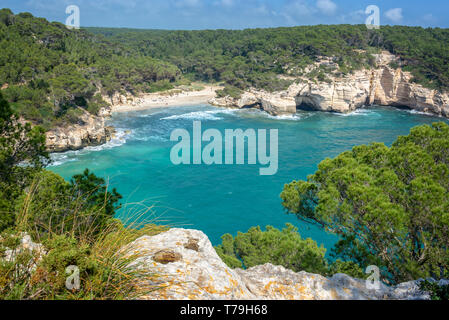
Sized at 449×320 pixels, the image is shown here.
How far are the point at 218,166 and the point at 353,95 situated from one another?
32969 mm

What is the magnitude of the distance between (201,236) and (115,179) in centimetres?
2170

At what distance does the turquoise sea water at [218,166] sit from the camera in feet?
65.8

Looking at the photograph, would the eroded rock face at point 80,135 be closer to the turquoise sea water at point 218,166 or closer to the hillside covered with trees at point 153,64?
the hillside covered with trees at point 153,64

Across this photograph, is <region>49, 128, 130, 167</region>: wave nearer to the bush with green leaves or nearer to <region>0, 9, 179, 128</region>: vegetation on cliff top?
<region>0, 9, 179, 128</region>: vegetation on cliff top

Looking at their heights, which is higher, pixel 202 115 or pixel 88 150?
pixel 202 115

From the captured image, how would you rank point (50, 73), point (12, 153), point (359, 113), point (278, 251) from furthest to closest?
point (359, 113)
point (50, 73)
point (278, 251)
point (12, 153)

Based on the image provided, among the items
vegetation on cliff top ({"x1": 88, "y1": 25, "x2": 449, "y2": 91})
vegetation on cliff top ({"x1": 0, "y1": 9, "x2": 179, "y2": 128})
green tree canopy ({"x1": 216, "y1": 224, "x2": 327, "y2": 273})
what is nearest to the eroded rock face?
vegetation on cliff top ({"x1": 0, "y1": 9, "x2": 179, "y2": 128})

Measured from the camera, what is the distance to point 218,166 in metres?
28.9

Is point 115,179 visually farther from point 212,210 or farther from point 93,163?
point 212,210

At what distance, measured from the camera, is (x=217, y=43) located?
92.1 meters

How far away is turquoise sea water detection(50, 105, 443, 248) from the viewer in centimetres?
2005

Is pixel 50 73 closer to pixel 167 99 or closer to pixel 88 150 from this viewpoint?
pixel 88 150

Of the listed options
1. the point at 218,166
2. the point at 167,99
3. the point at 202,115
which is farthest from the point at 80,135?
the point at 167,99
